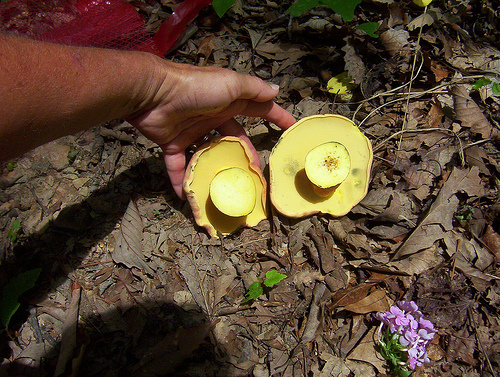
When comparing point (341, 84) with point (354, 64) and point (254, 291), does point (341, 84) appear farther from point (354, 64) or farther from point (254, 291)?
point (254, 291)

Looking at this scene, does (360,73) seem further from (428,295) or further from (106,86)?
(106,86)

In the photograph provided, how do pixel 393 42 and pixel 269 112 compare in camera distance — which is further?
pixel 393 42

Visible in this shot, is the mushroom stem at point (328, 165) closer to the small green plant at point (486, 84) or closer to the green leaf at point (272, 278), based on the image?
the green leaf at point (272, 278)

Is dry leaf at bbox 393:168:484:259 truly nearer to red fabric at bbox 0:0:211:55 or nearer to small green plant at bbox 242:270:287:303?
small green plant at bbox 242:270:287:303

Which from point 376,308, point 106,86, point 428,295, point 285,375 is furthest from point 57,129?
point 428,295

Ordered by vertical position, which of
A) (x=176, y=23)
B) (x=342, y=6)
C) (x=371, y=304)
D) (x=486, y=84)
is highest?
(x=176, y=23)

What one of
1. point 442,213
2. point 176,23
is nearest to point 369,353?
point 442,213

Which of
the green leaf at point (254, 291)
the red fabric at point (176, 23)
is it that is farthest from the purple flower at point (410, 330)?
the red fabric at point (176, 23)

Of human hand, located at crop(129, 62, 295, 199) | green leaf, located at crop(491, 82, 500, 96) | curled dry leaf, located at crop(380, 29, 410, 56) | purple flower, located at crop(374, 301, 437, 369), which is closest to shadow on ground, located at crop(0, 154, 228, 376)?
human hand, located at crop(129, 62, 295, 199)
